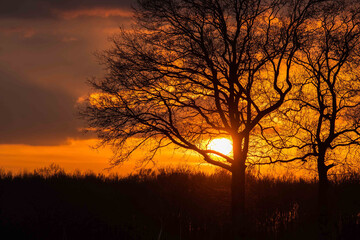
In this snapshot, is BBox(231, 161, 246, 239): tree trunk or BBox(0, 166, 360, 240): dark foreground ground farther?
BBox(231, 161, 246, 239): tree trunk

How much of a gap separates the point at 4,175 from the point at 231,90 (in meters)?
12.5

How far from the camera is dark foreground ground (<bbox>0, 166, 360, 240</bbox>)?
16.7 m

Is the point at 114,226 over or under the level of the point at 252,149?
under

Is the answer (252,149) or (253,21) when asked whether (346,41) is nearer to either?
(253,21)

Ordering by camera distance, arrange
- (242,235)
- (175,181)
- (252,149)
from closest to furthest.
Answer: (242,235)
(252,149)
(175,181)

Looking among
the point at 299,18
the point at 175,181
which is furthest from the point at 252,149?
the point at 299,18

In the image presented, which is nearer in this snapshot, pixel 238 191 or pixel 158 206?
pixel 238 191

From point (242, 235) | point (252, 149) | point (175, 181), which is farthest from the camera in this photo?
point (175, 181)

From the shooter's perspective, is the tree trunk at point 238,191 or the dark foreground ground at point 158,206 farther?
the tree trunk at point 238,191

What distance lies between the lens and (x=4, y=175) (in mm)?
24078

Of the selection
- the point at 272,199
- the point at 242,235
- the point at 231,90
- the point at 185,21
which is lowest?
the point at 242,235

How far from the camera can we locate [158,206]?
22656 millimetres

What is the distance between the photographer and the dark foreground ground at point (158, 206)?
16.7 metres

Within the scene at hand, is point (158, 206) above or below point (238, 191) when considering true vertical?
below
